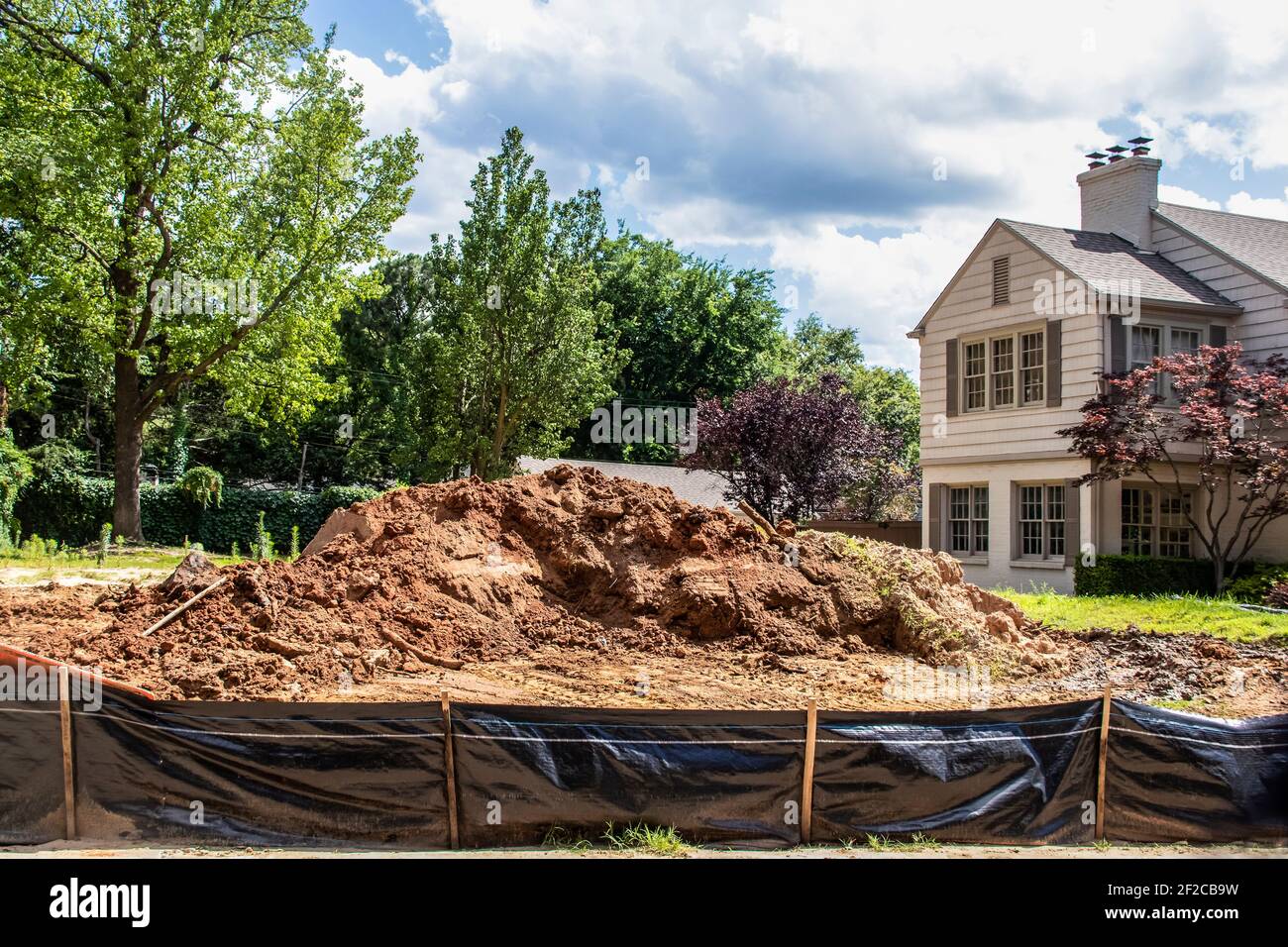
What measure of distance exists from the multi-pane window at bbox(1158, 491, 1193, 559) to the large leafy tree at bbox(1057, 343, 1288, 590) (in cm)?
81

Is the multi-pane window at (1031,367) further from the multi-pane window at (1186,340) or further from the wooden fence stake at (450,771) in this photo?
the wooden fence stake at (450,771)

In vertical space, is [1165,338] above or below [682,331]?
below

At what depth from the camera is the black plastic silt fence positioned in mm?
7301

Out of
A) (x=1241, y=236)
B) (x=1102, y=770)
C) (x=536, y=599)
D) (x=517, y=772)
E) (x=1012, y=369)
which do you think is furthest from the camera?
(x=1241, y=236)

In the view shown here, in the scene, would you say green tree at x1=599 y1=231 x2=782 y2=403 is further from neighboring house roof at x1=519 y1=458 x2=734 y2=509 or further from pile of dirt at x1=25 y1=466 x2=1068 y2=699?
pile of dirt at x1=25 y1=466 x2=1068 y2=699

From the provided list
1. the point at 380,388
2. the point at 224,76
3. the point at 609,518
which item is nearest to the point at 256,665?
the point at 609,518

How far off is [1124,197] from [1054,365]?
5.40 m

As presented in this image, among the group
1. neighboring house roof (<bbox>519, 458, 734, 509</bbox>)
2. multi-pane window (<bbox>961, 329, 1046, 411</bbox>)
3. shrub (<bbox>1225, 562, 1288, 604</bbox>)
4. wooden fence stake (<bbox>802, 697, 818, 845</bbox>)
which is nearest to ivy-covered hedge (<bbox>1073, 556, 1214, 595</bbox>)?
shrub (<bbox>1225, 562, 1288, 604</bbox>)

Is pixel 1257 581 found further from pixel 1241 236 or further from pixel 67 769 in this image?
pixel 67 769

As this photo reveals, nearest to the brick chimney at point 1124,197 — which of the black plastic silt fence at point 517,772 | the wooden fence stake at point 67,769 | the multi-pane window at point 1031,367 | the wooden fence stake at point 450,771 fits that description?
the multi-pane window at point 1031,367

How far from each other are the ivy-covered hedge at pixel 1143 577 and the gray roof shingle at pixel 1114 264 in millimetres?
5070

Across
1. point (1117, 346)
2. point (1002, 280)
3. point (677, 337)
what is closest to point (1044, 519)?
point (1117, 346)

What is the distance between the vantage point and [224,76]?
28.4m

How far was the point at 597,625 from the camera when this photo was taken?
13.5 m
